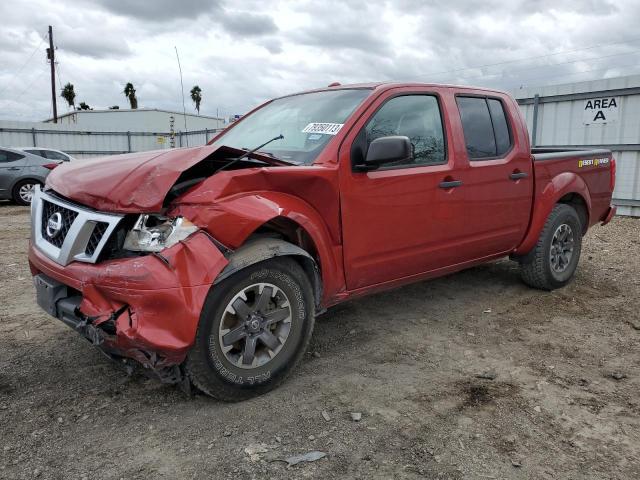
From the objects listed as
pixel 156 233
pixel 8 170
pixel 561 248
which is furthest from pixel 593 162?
pixel 8 170

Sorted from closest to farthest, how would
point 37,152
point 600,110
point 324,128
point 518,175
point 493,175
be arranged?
1. point 324,128
2. point 493,175
3. point 518,175
4. point 600,110
5. point 37,152

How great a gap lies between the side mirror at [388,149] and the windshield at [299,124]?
0.98 ft

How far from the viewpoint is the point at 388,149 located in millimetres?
3168

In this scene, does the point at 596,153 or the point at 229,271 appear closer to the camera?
the point at 229,271

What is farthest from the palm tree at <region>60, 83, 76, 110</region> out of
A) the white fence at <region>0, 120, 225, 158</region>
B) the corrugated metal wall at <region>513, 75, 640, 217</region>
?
the corrugated metal wall at <region>513, 75, 640, 217</region>

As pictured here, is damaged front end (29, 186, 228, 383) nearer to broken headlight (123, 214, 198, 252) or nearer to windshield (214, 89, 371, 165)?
broken headlight (123, 214, 198, 252)

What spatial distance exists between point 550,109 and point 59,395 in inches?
404

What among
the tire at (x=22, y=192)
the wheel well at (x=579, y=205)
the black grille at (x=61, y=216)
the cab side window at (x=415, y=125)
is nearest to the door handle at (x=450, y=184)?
the cab side window at (x=415, y=125)

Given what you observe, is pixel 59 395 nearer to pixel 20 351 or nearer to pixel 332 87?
pixel 20 351

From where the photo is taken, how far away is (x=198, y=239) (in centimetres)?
256

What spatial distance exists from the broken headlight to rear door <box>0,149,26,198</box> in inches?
452

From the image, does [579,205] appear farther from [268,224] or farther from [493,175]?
[268,224]

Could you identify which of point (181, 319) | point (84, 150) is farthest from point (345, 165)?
point (84, 150)

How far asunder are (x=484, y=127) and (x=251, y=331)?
2.67 m
